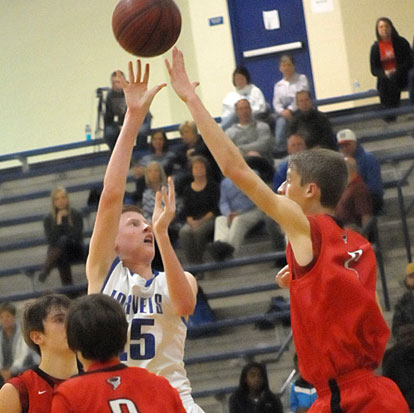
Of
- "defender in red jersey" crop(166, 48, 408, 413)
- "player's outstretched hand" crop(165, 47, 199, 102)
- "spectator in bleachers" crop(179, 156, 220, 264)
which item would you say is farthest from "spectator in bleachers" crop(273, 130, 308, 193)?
"defender in red jersey" crop(166, 48, 408, 413)

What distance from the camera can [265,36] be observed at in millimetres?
14305

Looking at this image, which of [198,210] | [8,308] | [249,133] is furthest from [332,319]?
[249,133]

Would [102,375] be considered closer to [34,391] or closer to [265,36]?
[34,391]

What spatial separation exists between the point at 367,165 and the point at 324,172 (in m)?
5.40

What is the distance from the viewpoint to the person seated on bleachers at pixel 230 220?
31.0 feet

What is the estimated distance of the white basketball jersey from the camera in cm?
395

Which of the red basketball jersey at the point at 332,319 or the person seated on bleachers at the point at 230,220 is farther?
the person seated on bleachers at the point at 230,220

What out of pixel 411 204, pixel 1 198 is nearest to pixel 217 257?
pixel 411 204

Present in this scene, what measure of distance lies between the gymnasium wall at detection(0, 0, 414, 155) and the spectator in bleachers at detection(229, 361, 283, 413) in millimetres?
6458

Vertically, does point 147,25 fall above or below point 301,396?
above

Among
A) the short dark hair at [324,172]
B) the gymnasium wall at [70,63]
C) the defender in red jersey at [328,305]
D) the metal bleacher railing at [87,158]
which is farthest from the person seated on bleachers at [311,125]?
the defender in red jersey at [328,305]

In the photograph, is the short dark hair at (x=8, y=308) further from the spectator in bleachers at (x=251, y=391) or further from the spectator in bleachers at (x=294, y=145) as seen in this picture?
the spectator in bleachers at (x=294, y=145)

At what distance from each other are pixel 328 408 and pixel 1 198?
9.18 m

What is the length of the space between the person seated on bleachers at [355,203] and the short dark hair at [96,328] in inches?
232
